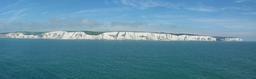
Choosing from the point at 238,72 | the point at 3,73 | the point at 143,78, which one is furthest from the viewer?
the point at 238,72

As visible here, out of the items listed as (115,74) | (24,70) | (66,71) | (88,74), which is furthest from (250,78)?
(24,70)

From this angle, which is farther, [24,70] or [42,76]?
[24,70]

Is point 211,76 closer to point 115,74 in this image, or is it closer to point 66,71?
point 115,74

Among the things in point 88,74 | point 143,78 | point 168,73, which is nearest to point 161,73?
point 168,73

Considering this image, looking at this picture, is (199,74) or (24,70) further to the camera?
(24,70)

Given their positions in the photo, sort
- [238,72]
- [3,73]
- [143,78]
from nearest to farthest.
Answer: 1. [143,78]
2. [3,73]
3. [238,72]

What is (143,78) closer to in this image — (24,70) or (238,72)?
(238,72)

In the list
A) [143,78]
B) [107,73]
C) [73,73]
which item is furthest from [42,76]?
[143,78]

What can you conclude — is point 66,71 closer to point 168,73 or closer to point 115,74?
point 115,74
